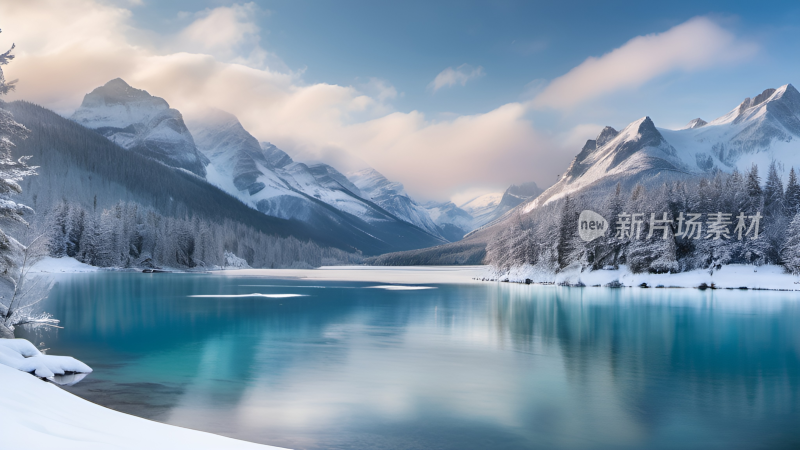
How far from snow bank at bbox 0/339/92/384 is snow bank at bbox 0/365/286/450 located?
4700 millimetres

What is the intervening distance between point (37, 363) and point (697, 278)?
324ft

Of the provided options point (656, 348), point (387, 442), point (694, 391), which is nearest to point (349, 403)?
point (387, 442)

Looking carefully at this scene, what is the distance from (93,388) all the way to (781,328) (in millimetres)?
46895

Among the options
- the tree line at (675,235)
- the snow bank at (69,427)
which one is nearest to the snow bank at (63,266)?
the tree line at (675,235)

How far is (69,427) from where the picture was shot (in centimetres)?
1161

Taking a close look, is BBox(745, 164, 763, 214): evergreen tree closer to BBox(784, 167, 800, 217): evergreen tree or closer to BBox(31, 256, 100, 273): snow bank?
BBox(784, 167, 800, 217): evergreen tree

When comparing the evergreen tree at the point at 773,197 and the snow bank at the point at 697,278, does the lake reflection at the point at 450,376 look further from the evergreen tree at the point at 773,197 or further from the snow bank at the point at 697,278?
the evergreen tree at the point at 773,197

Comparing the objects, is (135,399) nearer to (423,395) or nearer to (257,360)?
(257,360)

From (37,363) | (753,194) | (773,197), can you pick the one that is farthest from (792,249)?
(37,363)

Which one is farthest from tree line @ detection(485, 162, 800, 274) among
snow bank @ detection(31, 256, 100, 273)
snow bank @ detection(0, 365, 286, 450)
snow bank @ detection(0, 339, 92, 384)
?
snow bank @ detection(31, 256, 100, 273)

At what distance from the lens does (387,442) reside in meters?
15.5

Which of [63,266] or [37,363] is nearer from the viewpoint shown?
[37,363]

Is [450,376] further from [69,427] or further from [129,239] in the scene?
[129,239]

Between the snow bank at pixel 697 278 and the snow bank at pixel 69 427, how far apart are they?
95.1 metres
